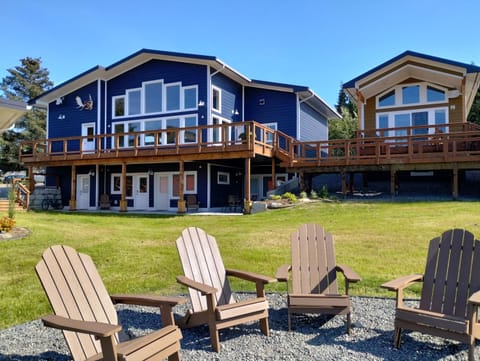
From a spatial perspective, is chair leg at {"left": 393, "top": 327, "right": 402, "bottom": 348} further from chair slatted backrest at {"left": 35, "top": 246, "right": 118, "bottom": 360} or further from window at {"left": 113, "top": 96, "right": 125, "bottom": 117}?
A: window at {"left": 113, "top": 96, "right": 125, "bottom": 117}

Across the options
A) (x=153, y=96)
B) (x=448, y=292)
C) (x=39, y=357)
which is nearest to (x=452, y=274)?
(x=448, y=292)

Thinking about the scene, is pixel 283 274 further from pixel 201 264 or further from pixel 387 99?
pixel 387 99

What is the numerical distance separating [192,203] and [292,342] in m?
13.7

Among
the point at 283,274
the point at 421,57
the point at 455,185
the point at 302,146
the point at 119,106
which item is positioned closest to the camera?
the point at 283,274

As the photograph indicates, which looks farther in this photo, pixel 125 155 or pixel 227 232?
pixel 125 155

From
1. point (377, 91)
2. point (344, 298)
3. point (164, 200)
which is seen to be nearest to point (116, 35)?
point (164, 200)

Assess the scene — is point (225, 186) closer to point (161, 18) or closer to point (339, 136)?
point (161, 18)

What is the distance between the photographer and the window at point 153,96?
1868 cm

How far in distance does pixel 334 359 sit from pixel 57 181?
67.3ft

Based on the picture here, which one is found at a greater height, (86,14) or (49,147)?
(86,14)

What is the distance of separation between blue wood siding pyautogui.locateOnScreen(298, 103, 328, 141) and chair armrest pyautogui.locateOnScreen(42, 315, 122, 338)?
1744 centimetres

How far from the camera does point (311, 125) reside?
21219 millimetres

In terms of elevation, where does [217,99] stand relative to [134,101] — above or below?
below

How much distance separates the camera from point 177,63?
59.7ft
